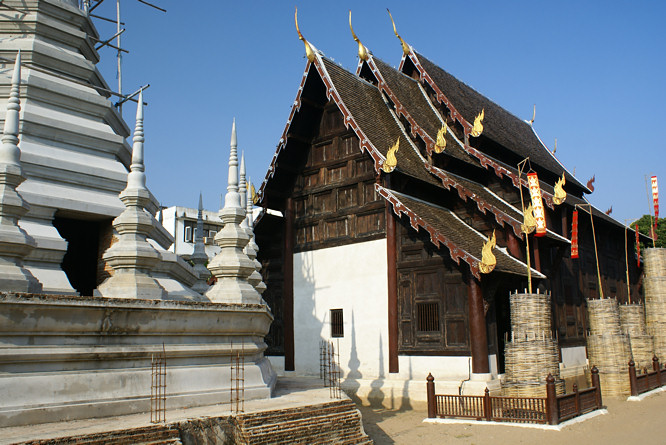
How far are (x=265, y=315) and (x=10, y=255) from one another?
11.5 feet

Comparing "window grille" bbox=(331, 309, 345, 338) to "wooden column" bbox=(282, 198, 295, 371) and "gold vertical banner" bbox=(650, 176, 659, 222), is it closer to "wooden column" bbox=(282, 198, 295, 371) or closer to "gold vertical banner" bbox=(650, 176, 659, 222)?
"wooden column" bbox=(282, 198, 295, 371)

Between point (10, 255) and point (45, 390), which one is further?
point (10, 255)

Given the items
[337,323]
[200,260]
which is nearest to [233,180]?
[200,260]

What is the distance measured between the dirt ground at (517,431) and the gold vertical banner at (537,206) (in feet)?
14.4

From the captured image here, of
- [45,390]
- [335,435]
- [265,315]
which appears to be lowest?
[335,435]

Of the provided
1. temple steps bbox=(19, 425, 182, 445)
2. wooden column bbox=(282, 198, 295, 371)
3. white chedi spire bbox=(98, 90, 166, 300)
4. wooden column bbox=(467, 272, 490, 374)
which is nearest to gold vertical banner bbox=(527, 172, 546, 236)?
wooden column bbox=(467, 272, 490, 374)

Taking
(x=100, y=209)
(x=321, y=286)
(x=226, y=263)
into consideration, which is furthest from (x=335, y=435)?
(x=321, y=286)

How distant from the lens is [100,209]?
33.9 feet

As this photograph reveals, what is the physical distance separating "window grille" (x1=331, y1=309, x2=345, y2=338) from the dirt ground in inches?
142

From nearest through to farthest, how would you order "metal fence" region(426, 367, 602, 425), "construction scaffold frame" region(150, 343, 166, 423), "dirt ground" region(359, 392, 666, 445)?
1. "construction scaffold frame" region(150, 343, 166, 423)
2. "dirt ground" region(359, 392, 666, 445)
3. "metal fence" region(426, 367, 602, 425)

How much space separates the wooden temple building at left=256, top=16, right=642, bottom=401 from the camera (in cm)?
1469

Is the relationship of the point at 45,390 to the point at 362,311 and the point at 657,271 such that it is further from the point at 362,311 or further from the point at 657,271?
the point at 657,271

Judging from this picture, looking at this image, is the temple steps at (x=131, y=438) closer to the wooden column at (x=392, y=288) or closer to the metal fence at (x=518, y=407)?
the metal fence at (x=518, y=407)

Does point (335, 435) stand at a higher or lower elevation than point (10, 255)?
lower
